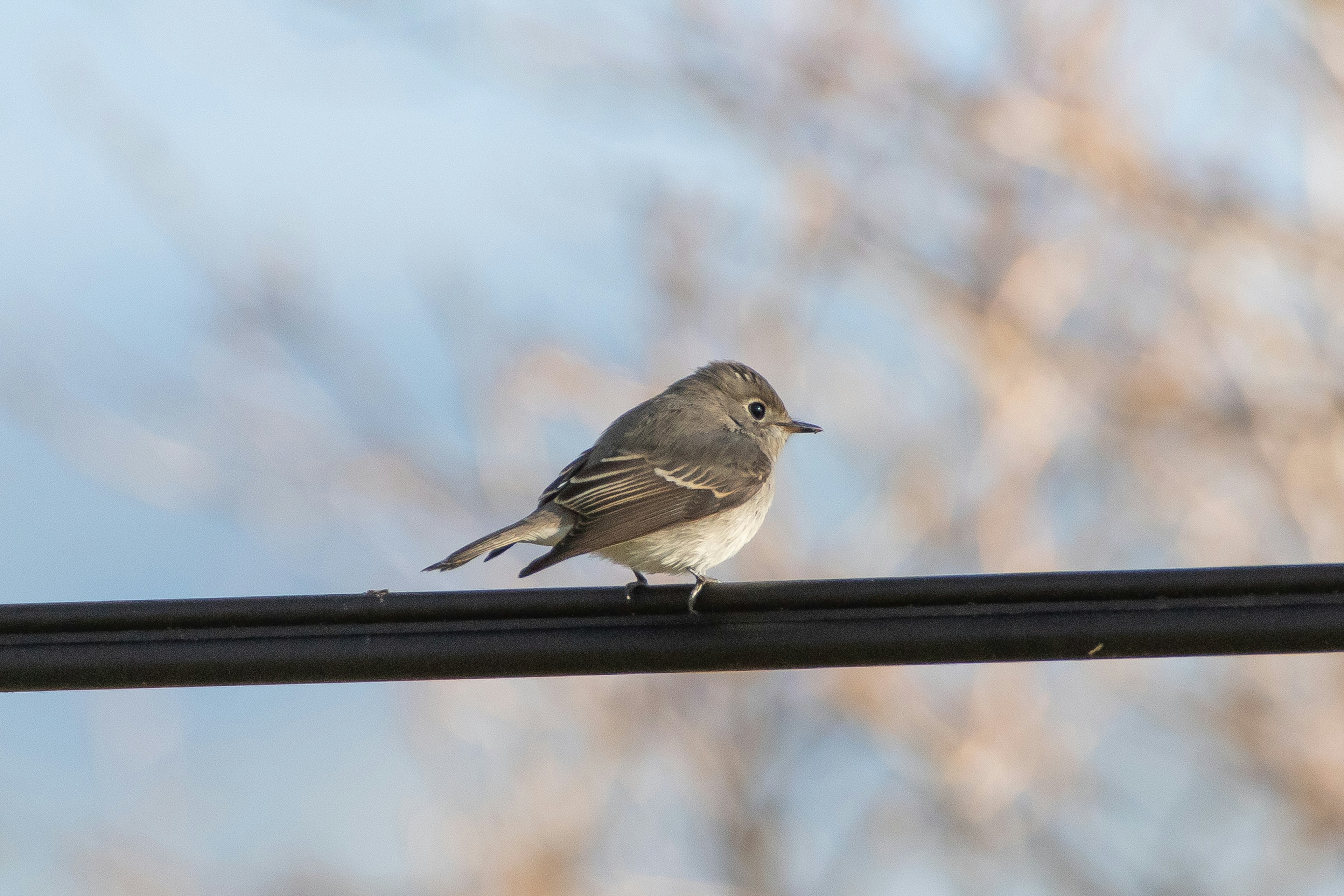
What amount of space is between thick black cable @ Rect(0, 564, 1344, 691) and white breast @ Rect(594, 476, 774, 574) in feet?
6.29

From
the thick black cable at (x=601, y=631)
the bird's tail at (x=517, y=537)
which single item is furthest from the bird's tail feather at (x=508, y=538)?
the thick black cable at (x=601, y=631)

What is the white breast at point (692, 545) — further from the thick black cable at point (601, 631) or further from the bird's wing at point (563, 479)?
the thick black cable at point (601, 631)

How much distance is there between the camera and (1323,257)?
7.46 m

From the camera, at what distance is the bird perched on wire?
482 cm

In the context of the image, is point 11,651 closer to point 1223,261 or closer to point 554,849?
point 554,849

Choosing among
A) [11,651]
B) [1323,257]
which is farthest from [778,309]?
[11,651]

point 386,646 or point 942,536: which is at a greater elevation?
point 942,536

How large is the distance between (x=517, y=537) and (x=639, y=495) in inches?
21.1

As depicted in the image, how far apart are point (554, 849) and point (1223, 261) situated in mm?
5371

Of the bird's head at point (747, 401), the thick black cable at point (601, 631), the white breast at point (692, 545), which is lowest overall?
the thick black cable at point (601, 631)

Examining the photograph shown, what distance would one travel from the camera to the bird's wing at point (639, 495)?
15.5ft

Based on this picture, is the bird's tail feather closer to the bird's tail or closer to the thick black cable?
the bird's tail

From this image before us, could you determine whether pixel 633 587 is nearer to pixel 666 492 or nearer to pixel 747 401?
→ pixel 666 492

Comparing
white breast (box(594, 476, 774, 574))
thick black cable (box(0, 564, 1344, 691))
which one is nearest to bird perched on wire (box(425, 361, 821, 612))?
white breast (box(594, 476, 774, 574))
